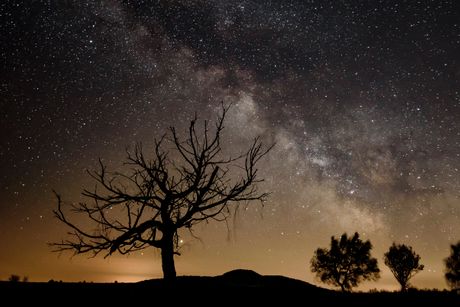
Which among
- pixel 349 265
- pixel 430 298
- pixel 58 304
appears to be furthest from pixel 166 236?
pixel 349 265

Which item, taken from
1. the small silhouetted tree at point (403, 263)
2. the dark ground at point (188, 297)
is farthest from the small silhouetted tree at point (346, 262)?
the dark ground at point (188, 297)

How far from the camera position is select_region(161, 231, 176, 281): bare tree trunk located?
1404cm

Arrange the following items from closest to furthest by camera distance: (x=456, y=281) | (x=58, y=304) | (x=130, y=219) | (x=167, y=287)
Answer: (x=58, y=304) < (x=167, y=287) < (x=130, y=219) < (x=456, y=281)

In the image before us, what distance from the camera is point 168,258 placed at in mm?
14141

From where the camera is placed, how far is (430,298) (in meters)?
13.5

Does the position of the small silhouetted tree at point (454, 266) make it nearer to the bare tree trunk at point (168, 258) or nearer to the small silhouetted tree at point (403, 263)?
the small silhouetted tree at point (403, 263)

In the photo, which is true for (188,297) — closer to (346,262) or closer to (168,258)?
(168,258)

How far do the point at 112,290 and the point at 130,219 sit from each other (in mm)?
2540

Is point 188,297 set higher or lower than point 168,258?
lower

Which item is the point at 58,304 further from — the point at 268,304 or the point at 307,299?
the point at 307,299

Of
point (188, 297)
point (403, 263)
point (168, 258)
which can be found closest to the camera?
point (188, 297)

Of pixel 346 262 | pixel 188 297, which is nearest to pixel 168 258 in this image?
pixel 188 297

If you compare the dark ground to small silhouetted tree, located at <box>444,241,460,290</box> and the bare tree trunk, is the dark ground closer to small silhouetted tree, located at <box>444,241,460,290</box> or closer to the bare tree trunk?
the bare tree trunk

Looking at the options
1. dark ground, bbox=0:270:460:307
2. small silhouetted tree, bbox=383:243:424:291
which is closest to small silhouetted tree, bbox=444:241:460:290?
small silhouetted tree, bbox=383:243:424:291
